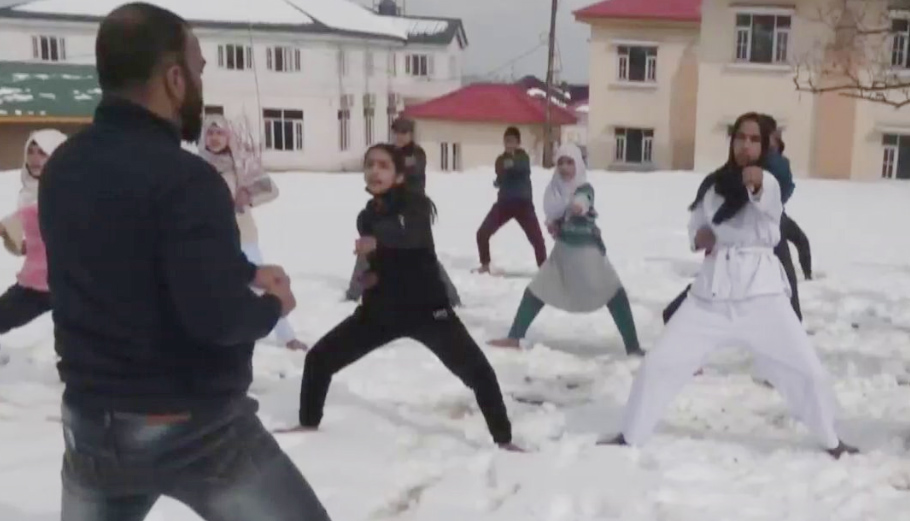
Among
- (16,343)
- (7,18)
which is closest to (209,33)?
(7,18)

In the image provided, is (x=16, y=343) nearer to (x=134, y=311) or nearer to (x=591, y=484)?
(x=591, y=484)

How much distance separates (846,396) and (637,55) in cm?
2331

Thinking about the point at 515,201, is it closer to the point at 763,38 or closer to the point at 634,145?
the point at 763,38

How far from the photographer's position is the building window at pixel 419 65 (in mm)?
42812

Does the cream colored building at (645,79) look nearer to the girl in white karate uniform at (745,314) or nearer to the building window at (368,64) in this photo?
the building window at (368,64)

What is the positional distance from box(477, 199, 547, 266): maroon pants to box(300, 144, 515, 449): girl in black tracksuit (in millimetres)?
4518

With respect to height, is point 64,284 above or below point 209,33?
below

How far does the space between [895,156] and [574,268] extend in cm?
2063

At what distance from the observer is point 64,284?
1978mm

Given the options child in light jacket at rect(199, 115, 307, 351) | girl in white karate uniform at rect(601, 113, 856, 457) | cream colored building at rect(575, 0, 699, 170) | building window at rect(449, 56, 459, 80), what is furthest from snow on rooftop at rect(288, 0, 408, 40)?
girl in white karate uniform at rect(601, 113, 856, 457)

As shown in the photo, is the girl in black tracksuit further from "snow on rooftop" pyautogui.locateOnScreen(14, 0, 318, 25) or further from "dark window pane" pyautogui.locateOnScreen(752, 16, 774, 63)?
"snow on rooftop" pyautogui.locateOnScreen(14, 0, 318, 25)

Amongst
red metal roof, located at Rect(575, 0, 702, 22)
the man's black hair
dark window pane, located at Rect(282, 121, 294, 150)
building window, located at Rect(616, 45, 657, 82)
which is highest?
red metal roof, located at Rect(575, 0, 702, 22)

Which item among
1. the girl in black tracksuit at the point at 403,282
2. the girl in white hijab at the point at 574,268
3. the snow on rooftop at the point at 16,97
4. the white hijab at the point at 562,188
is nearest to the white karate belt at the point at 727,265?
the girl in black tracksuit at the point at 403,282

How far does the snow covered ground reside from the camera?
382 centimetres
